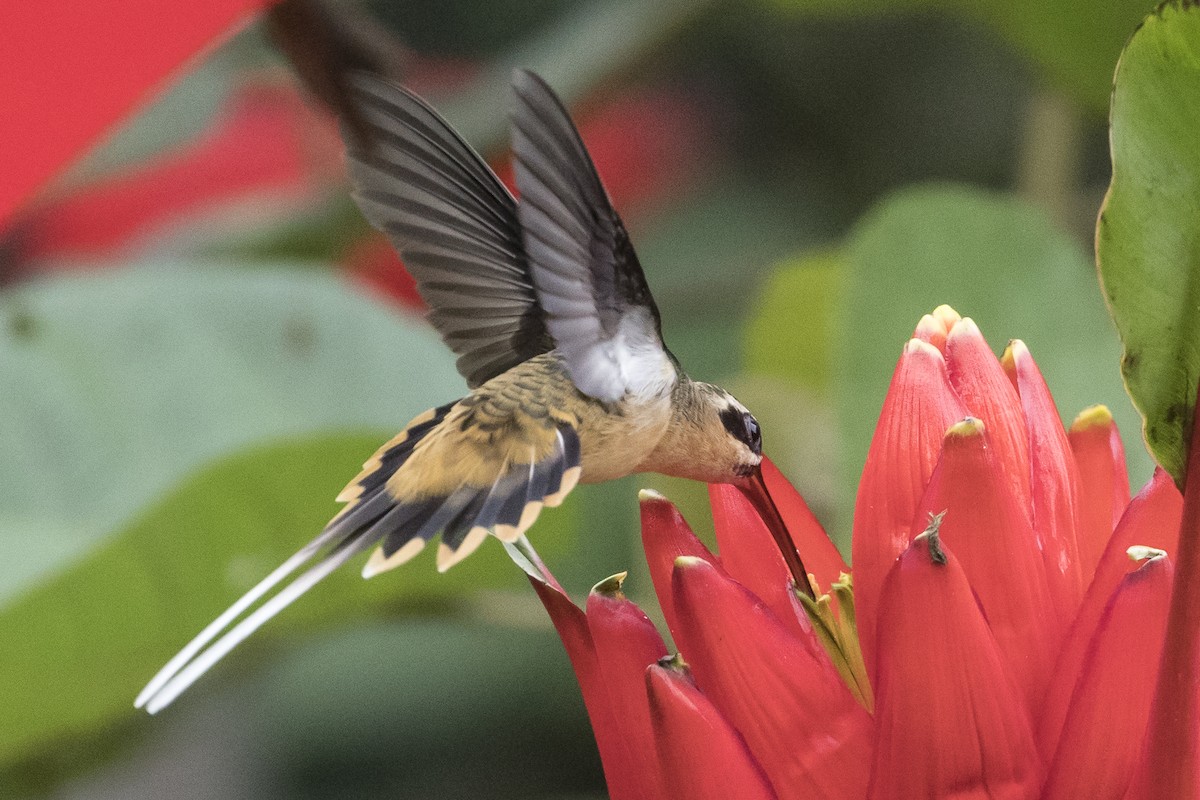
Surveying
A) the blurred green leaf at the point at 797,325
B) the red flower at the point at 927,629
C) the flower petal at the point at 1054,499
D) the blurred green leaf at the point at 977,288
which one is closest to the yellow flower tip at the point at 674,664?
the red flower at the point at 927,629

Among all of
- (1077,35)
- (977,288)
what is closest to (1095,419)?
(977,288)

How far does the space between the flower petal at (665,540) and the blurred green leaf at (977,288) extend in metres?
0.26

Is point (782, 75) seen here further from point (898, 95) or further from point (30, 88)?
point (30, 88)

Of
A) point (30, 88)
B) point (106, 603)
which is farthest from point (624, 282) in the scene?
point (106, 603)

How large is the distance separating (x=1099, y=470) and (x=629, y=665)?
0.55 feet

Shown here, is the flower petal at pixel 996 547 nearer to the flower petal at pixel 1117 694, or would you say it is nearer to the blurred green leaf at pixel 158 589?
the flower petal at pixel 1117 694

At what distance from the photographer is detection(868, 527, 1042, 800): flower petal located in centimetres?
35

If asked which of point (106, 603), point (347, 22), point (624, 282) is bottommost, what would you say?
point (106, 603)

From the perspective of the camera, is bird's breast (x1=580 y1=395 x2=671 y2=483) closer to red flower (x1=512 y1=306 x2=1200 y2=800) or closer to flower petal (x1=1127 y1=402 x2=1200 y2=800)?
red flower (x1=512 y1=306 x2=1200 y2=800)

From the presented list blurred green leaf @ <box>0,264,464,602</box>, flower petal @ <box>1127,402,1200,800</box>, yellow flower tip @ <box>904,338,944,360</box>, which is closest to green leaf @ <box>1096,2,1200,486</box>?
flower petal @ <box>1127,402,1200,800</box>

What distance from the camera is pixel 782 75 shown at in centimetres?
117

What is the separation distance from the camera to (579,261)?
1.27ft

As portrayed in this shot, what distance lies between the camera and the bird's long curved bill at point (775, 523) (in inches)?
16.5

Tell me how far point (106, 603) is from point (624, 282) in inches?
13.7
